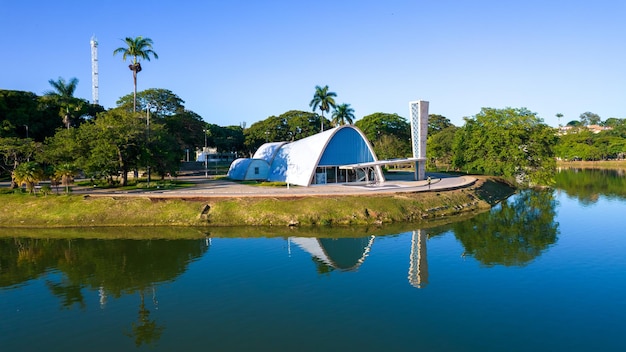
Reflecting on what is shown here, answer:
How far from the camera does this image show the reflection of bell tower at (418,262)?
63.0 feet

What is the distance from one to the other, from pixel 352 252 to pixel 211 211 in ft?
47.4

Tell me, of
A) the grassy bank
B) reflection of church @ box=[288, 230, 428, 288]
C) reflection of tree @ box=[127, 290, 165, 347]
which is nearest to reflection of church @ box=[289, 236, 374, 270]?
reflection of church @ box=[288, 230, 428, 288]

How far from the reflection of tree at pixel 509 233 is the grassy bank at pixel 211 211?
14.9 ft

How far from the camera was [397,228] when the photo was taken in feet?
102

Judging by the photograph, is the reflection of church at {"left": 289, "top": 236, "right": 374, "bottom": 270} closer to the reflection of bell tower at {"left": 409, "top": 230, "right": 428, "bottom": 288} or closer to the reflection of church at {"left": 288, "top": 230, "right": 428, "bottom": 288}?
the reflection of church at {"left": 288, "top": 230, "right": 428, "bottom": 288}

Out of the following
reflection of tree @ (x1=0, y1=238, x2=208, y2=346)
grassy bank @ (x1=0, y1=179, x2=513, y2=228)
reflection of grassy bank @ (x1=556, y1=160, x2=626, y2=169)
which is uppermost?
reflection of grassy bank @ (x1=556, y1=160, x2=626, y2=169)

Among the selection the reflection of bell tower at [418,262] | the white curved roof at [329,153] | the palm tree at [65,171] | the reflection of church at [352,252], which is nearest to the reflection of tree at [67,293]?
the reflection of church at [352,252]

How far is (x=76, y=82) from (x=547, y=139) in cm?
7567

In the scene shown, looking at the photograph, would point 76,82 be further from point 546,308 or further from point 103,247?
point 546,308

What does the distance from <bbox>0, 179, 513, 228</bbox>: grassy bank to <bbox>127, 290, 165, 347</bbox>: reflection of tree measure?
17327 mm

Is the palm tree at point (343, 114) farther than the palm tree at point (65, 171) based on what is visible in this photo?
Yes

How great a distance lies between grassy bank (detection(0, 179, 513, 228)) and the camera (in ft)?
107

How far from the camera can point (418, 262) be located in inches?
886

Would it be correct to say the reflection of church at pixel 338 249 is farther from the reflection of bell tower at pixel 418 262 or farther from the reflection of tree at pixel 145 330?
the reflection of tree at pixel 145 330
